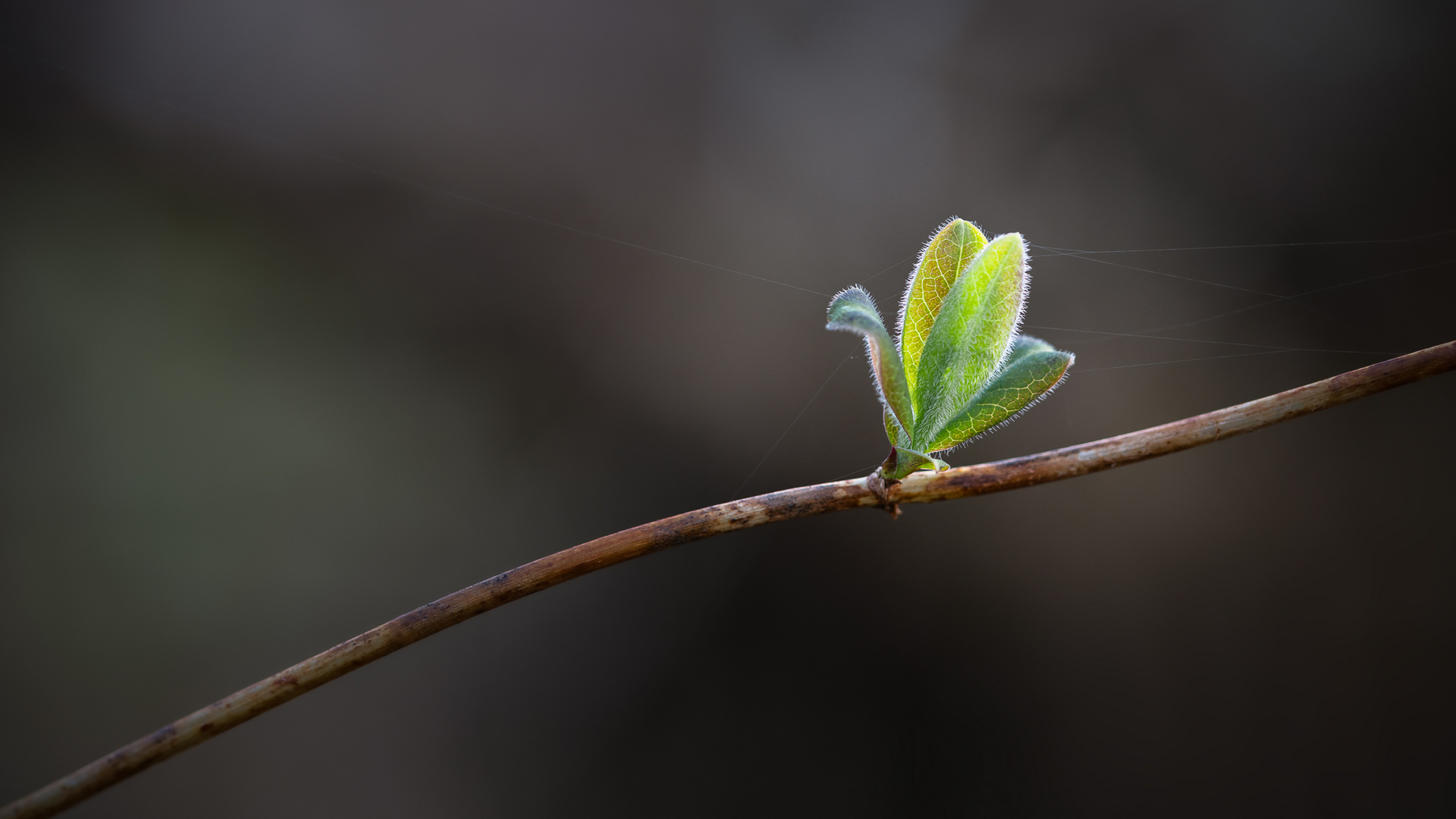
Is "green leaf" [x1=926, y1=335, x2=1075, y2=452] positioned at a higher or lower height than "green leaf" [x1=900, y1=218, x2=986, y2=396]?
lower

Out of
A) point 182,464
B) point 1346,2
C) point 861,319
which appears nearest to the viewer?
point 861,319

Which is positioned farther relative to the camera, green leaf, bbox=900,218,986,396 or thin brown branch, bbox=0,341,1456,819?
green leaf, bbox=900,218,986,396

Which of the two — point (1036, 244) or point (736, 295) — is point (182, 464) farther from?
point (1036, 244)

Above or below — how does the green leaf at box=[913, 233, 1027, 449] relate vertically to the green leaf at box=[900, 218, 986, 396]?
below

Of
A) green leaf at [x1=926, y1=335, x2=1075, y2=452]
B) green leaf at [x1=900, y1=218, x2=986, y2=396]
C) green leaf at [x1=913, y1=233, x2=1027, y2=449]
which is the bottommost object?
green leaf at [x1=926, y1=335, x2=1075, y2=452]

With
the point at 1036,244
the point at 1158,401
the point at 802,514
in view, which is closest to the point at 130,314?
the point at 802,514
